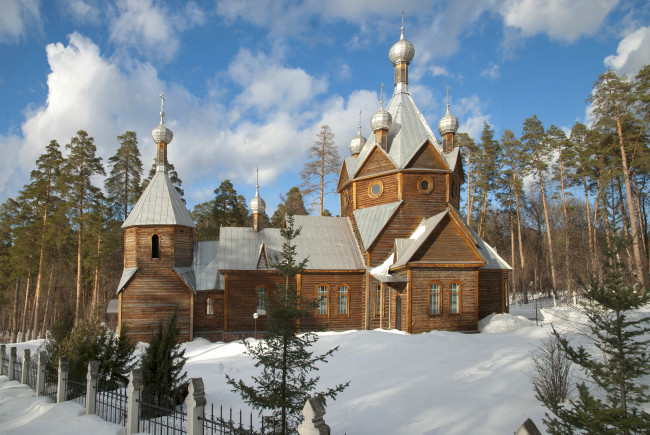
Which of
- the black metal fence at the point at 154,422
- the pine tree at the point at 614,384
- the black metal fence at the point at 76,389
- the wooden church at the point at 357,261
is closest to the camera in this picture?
the pine tree at the point at 614,384

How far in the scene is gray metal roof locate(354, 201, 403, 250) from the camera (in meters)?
20.5

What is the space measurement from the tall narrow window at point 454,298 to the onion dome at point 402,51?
47.5 feet

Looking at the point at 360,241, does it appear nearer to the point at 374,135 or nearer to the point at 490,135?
the point at 374,135

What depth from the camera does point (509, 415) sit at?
26.8 ft

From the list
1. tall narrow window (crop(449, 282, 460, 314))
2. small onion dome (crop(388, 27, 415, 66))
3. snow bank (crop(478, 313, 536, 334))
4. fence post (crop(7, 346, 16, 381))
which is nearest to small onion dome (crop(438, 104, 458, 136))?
small onion dome (crop(388, 27, 415, 66))

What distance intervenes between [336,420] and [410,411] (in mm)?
1517

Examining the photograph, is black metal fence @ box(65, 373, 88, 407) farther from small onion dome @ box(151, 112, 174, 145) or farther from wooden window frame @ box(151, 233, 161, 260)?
small onion dome @ box(151, 112, 174, 145)

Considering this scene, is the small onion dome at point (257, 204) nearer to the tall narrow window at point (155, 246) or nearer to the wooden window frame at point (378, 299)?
the tall narrow window at point (155, 246)

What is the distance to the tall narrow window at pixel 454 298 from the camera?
18.1 meters

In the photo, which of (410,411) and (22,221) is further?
(22,221)

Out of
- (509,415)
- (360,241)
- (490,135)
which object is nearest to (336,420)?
(509,415)

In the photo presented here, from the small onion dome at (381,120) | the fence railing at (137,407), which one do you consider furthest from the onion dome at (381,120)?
the fence railing at (137,407)

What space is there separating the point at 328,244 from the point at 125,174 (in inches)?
746

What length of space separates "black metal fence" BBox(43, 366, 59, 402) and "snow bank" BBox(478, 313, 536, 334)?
51.5ft
